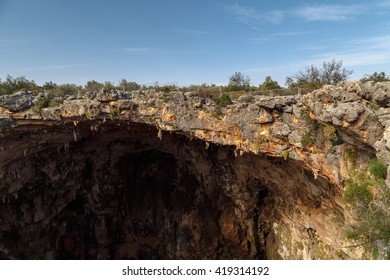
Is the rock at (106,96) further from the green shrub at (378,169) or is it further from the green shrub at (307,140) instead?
the green shrub at (378,169)

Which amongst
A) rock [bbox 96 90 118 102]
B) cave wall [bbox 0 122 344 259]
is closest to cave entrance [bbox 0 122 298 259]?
cave wall [bbox 0 122 344 259]

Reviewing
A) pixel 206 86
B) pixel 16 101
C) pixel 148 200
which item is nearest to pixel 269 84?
pixel 206 86

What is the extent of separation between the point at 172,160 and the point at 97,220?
913 cm

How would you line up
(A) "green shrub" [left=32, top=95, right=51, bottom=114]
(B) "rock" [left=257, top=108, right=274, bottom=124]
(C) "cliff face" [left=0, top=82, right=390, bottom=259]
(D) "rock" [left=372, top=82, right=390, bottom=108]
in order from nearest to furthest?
(D) "rock" [left=372, top=82, right=390, bottom=108] < (C) "cliff face" [left=0, top=82, right=390, bottom=259] < (B) "rock" [left=257, top=108, right=274, bottom=124] < (A) "green shrub" [left=32, top=95, right=51, bottom=114]

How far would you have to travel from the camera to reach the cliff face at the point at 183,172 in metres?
12.7

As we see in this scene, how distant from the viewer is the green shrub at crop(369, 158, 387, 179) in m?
9.98

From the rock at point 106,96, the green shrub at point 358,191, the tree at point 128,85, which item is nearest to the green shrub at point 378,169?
the green shrub at point 358,191

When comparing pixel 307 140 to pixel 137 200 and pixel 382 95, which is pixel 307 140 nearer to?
pixel 382 95

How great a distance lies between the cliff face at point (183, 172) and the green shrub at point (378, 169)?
2.60 ft

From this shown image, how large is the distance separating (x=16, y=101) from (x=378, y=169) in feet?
63.8

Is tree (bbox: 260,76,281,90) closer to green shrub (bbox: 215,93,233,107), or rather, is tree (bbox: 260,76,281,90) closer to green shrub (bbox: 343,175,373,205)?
green shrub (bbox: 215,93,233,107)

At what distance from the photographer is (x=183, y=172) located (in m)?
24.1

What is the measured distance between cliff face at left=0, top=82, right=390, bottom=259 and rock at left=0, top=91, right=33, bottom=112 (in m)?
0.06
